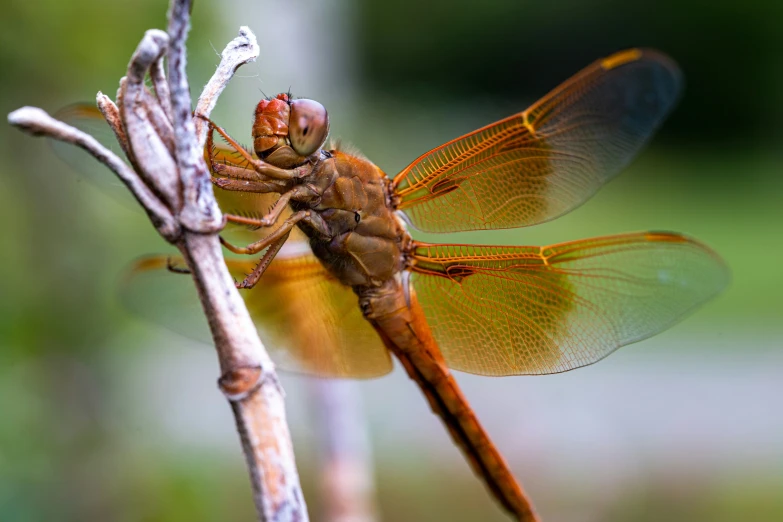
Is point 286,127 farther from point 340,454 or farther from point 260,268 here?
point 340,454

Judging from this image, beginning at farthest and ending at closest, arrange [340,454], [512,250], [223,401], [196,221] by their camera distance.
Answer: [223,401] → [340,454] → [512,250] → [196,221]

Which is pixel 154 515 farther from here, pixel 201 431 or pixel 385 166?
pixel 385 166

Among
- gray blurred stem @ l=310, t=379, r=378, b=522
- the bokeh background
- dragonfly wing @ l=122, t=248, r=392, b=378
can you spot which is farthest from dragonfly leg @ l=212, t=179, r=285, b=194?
gray blurred stem @ l=310, t=379, r=378, b=522

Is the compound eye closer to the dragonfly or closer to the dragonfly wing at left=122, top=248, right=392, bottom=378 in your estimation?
the dragonfly

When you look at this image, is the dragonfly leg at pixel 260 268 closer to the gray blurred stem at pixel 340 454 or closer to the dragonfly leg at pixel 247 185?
the dragonfly leg at pixel 247 185

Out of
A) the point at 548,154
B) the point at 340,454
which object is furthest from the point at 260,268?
the point at 340,454

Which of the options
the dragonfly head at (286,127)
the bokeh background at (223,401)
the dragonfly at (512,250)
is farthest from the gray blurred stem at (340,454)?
the dragonfly head at (286,127)

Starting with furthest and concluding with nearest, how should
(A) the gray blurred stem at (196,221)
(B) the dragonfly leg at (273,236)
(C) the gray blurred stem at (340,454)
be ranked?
1. (C) the gray blurred stem at (340,454)
2. (B) the dragonfly leg at (273,236)
3. (A) the gray blurred stem at (196,221)

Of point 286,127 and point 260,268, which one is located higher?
point 286,127
